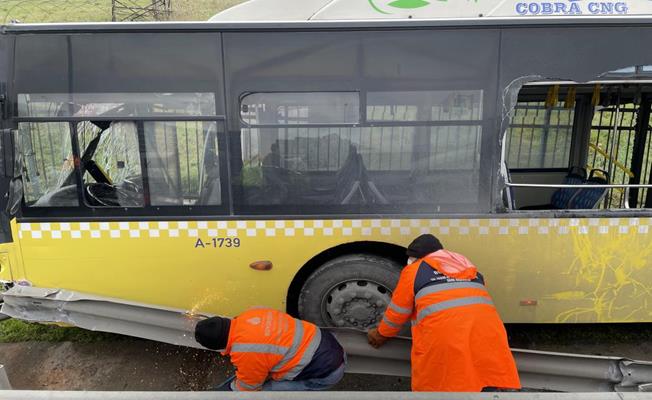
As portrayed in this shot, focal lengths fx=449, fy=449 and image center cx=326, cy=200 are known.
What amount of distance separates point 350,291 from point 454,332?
136 centimetres

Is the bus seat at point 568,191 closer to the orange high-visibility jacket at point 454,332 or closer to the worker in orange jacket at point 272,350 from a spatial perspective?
the orange high-visibility jacket at point 454,332

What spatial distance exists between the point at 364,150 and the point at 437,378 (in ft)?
5.86

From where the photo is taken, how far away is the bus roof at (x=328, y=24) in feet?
11.4

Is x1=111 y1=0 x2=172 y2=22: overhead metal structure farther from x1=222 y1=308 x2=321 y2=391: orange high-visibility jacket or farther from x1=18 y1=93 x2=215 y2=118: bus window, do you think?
x1=222 y1=308 x2=321 y2=391: orange high-visibility jacket

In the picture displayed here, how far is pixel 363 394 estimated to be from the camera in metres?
2.08

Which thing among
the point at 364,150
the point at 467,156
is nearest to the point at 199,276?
the point at 364,150

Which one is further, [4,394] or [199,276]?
[199,276]

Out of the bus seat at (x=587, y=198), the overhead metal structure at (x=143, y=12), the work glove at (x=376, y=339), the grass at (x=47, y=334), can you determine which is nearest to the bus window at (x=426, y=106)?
the work glove at (x=376, y=339)

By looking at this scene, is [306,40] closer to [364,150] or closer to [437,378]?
[364,150]

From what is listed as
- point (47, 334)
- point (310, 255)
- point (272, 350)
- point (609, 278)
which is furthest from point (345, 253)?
point (47, 334)

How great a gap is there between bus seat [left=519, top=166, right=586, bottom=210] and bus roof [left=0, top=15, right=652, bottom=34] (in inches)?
95.7

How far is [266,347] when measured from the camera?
2850 mm

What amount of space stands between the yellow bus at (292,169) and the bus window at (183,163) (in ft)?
0.04

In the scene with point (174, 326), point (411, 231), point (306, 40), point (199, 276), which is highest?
point (306, 40)
